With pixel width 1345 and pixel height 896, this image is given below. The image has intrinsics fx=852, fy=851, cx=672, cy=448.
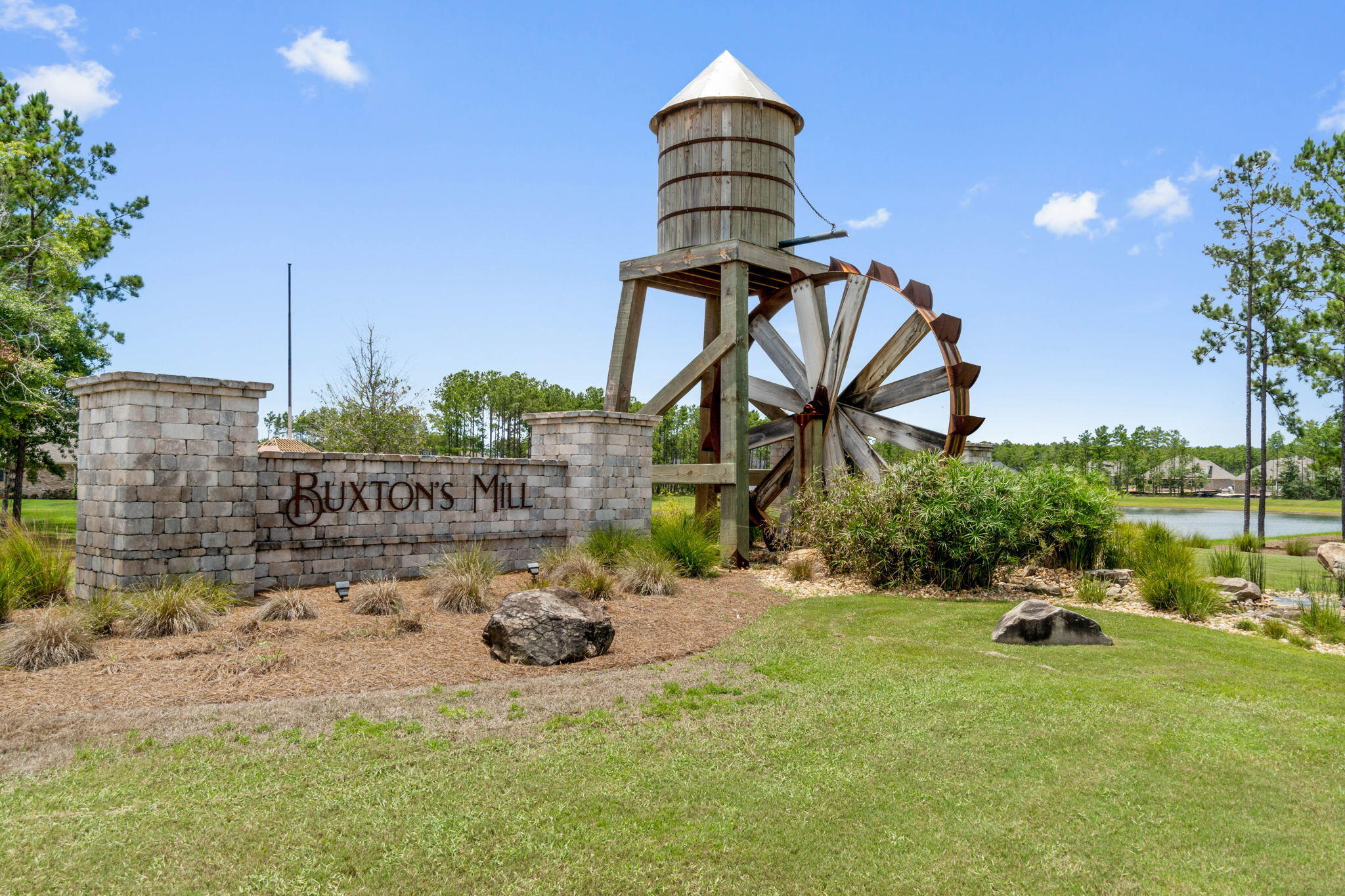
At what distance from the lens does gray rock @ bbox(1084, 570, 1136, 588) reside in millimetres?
11914

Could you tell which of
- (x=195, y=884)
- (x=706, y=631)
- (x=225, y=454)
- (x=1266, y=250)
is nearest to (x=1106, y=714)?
(x=706, y=631)

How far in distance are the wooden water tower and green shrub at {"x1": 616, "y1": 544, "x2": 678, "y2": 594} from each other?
2.99 meters

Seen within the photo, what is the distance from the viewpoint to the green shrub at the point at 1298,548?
60.9 ft

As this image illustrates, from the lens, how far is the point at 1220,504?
67.6m

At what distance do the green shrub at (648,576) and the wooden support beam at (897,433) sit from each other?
5.34 m

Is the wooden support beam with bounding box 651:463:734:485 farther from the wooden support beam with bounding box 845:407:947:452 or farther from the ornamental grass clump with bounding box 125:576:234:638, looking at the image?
the ornamental grass clump with bounding box 125:576:234:638

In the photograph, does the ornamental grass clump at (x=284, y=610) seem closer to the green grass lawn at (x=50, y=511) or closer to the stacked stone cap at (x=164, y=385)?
the stacked stone cap at (x=164, y=385)

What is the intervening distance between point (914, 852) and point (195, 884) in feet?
9.95

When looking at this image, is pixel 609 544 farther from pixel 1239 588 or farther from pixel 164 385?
pixel 1239 588

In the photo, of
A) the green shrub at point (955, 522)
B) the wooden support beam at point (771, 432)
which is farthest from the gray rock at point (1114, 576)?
the wooden support beam at point (771, 432)

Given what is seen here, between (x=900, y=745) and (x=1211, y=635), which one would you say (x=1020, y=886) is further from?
(x=1211, y=635)

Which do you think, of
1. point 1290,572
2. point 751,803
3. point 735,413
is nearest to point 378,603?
point 751,803

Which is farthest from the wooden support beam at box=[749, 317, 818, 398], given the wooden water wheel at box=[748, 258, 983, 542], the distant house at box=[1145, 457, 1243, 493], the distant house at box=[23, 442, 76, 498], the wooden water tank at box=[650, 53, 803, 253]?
the distant house at box=[1145, 457, 1243, 493]

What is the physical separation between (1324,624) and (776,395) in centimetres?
970
